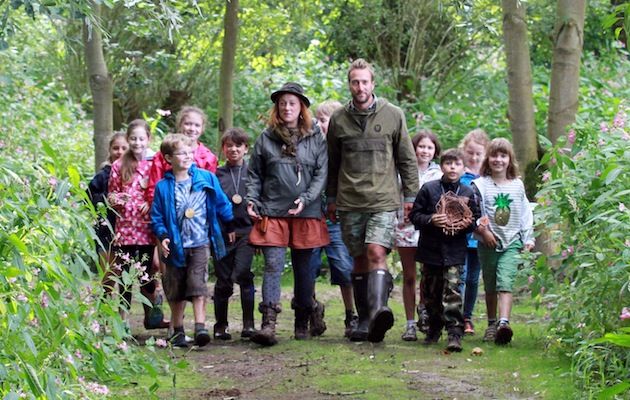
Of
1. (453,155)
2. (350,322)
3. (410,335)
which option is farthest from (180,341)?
(453,155)

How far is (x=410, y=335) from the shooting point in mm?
9695

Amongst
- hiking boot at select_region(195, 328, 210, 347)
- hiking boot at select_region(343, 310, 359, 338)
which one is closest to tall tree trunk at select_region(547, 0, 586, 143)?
hiking boot at select_region(343, 310, 359, 338)

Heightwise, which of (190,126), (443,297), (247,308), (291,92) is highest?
(291,92)

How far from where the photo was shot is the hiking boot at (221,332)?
994 cm

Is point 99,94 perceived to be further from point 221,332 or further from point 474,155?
point 474,155

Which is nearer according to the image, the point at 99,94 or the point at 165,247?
the point at 165,247

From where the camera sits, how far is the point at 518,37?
1261 centimetres

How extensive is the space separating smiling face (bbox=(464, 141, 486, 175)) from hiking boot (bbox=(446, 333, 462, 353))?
1.87 m

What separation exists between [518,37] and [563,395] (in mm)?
6249

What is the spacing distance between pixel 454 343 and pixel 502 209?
3.82ft

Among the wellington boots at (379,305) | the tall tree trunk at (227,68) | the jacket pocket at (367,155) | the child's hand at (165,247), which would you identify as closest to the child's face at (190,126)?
the child's hand at (165,247)

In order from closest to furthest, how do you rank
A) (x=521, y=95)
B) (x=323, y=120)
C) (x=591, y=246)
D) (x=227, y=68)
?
(x=591, y=246) → (x=323, y=120) → (x=521, y=95) → (x=227, y=68)

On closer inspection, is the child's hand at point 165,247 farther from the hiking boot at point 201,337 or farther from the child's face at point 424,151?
the child's face at point 424,151

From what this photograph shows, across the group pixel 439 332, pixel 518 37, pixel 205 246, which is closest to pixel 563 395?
pixel 439 332
